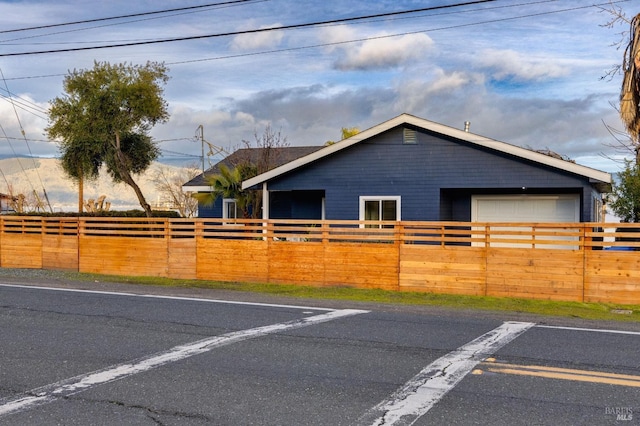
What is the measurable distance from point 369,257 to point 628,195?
24.4 feet

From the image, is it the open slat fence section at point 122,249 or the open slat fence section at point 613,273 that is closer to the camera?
the open slat fence section at point 613,273

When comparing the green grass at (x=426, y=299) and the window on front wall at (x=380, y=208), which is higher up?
the window on front wall at (x=380, y=208)

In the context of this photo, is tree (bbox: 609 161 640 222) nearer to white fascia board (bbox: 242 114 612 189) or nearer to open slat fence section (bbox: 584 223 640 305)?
white fascia board (bbox: 242 114 612 189)

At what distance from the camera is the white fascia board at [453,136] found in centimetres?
1822

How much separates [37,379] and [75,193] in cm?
16248

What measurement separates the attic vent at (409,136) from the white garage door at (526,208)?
2.64m

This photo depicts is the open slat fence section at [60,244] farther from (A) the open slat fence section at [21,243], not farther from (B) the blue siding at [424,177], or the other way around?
(B) the blue siding at [424,177]

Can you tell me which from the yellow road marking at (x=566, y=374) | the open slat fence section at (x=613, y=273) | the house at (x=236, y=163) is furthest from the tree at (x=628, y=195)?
the house at (x=236, y=163)

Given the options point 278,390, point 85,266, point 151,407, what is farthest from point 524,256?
point 85,266

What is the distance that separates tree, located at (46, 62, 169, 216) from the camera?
37.0 m

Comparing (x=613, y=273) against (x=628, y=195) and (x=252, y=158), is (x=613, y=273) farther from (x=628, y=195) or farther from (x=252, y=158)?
(x=252, y=158)

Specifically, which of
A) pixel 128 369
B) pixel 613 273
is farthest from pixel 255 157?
pixel 128 369

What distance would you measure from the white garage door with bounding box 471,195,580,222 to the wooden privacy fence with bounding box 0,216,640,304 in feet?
8.67

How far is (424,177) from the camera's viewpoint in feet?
67.6
